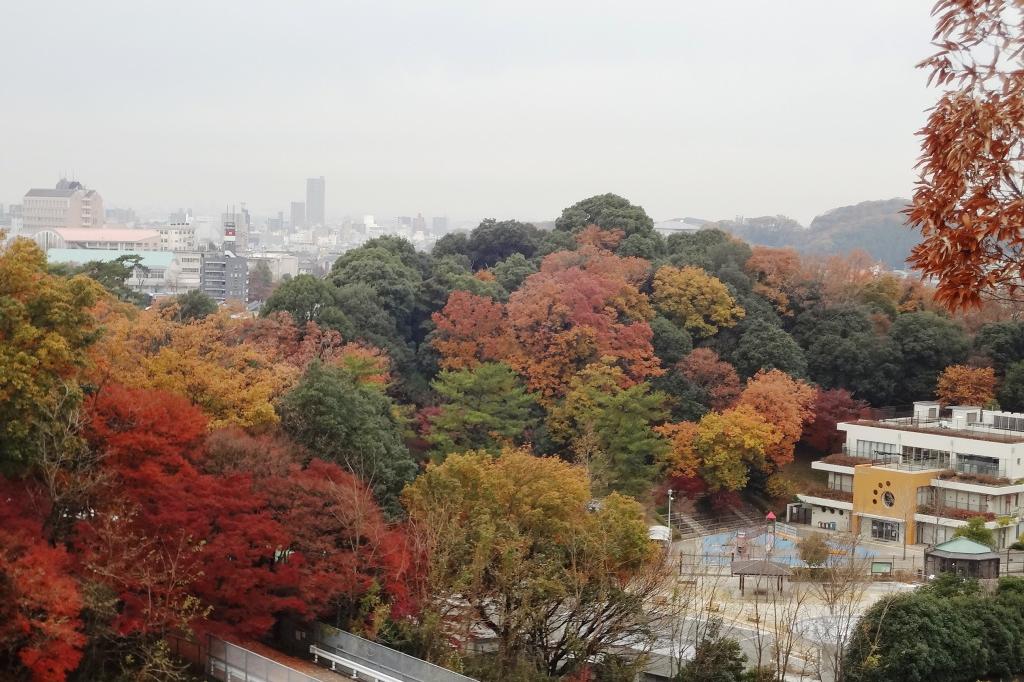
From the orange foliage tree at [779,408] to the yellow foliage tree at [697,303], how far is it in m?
2.88

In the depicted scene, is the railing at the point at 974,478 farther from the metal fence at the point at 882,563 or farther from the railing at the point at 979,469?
the metal fence at the point at 882,563

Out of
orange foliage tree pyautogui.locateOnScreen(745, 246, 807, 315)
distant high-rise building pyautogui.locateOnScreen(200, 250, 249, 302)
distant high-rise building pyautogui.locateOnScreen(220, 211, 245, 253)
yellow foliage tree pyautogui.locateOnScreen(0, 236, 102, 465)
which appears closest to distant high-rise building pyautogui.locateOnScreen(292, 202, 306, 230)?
distant high-rise building pyautogui.locateOnScreen(220, 211, 245, 253)

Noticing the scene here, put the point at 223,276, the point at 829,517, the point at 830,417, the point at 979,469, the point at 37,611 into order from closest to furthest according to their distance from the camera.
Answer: the point at 37,611, the point at 979,469, the point at 829,517, the point at 830,417, the point at 223,276

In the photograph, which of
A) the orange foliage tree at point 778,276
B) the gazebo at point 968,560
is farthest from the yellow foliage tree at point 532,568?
the orange foliage tree at point 778,276

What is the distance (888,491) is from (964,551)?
4.61 meters

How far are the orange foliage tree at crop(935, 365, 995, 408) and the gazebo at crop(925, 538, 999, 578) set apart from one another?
840 cm

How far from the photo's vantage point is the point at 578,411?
24594 mm

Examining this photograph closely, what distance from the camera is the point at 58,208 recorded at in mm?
96062

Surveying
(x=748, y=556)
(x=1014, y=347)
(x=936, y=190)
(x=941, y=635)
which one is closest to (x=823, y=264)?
(x=1014, y=347)

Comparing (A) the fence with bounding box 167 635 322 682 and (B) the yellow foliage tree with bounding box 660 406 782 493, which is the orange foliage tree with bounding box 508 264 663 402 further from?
(A) the fence with bounding box 167 635 322 682

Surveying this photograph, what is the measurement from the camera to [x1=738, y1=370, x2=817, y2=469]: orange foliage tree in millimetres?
25453

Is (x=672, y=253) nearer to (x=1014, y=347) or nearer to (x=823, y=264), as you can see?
(x=823, y=264)

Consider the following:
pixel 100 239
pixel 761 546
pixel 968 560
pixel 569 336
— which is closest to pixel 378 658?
pixel 968 560

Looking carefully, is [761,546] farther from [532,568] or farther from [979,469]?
[532,568]
